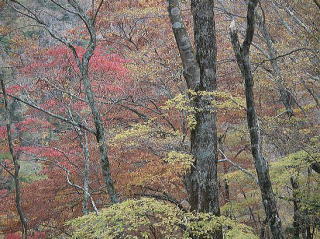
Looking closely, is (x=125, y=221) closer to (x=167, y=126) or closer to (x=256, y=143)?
(x=256, y=143)

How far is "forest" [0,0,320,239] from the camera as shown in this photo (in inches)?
215

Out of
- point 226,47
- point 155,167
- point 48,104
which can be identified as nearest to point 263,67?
point 226,47

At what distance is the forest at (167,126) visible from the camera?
17.9 ft

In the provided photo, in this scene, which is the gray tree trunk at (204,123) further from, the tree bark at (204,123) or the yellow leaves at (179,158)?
the yellow leaves at (179,158)

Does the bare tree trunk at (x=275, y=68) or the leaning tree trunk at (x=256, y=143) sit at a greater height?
the bare tree trunk at (x=275, y=68)

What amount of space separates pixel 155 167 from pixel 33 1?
93.4ft

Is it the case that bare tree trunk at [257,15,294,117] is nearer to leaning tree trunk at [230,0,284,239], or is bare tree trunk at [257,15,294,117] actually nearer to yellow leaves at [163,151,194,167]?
leaning tree trunk at [230,0,284,239]

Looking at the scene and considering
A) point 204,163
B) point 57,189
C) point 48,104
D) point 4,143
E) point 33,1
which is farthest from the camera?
point 33,1

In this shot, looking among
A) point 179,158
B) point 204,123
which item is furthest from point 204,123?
point 179,158

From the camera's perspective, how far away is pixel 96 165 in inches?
377

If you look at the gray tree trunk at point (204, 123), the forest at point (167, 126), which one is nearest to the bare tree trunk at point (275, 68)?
the forest at point (167, 126)

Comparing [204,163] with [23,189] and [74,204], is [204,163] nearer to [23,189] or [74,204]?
[74,204]

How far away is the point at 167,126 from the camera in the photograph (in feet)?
35.0

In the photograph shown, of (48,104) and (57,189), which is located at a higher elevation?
(48,104)
